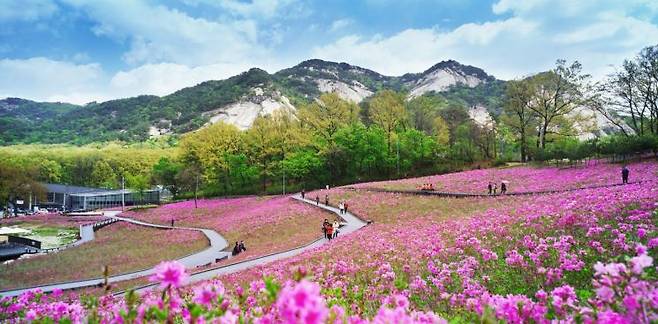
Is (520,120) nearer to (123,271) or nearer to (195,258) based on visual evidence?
(195,258)

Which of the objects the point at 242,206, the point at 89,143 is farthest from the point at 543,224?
the point at 89,143

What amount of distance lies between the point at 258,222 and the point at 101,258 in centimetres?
1264

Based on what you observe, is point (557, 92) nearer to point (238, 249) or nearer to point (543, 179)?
point (543, 179)

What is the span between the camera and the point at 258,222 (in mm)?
37469

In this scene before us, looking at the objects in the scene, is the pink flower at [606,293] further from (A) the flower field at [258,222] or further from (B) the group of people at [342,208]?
(B) the group of people at [342,208]

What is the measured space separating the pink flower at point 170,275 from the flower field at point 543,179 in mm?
32980

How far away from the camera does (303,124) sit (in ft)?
251

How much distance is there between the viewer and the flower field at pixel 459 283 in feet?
9.18

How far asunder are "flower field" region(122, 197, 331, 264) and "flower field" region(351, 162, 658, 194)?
1208cm

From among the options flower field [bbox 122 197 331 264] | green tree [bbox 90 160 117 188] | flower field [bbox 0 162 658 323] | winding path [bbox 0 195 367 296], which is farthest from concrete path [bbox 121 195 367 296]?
→ green tree [bbox 90 160 117 188]

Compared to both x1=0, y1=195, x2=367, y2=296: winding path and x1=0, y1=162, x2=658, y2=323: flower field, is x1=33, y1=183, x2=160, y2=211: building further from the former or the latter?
x1=0, y1=162, x2=658, y2=323: flower field

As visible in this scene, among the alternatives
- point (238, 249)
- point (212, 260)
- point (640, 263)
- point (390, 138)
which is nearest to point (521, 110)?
point (390, 138)

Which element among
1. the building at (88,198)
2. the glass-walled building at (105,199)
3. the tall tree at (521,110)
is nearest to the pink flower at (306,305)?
the tall tree at (521,110)

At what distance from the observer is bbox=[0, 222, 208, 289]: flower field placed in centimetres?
2344
